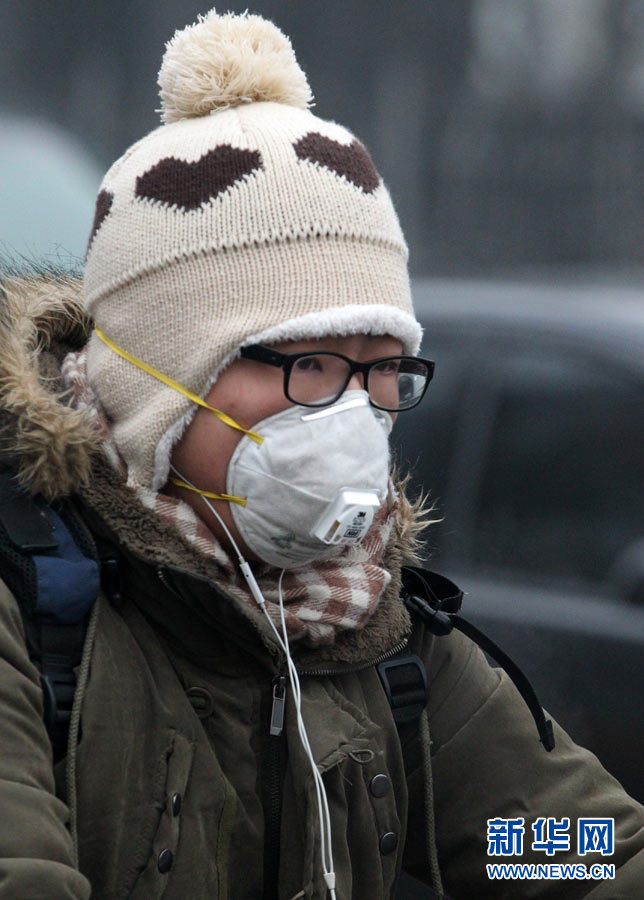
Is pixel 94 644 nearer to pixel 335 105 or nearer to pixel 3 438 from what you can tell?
pixel 3 438

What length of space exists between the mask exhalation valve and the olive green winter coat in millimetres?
158

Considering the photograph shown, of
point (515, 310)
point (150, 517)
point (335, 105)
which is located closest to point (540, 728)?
point (150, 517)

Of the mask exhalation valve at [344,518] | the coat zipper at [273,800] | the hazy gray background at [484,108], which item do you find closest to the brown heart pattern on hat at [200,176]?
the mask exhalation valve at [344,518]

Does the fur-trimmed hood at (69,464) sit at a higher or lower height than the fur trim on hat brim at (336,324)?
lower

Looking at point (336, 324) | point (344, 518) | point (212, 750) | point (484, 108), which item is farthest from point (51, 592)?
point (484, 108)

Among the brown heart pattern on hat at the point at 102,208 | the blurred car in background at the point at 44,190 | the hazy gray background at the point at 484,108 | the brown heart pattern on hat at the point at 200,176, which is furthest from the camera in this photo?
the hazy gray background at the point at 484,108

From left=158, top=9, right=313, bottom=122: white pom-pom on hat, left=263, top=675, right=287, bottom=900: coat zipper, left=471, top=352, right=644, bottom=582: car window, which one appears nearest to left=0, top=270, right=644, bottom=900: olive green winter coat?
left=263, top=675, right=287, bottom=900: coat zipper

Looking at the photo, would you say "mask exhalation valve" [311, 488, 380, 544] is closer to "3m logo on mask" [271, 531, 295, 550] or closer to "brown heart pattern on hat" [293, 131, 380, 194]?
"3m logo on mask" [271, 531, 295, 550]

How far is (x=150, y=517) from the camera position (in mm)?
1803

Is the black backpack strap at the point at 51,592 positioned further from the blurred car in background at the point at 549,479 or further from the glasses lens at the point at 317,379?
the blurred car in background at the point at 549,479

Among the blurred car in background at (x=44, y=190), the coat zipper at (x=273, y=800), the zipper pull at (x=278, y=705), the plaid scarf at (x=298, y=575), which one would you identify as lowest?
the coat zipper at (x=273, y=800)

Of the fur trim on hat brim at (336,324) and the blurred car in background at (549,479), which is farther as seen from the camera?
the blurred car in background at (549,479)

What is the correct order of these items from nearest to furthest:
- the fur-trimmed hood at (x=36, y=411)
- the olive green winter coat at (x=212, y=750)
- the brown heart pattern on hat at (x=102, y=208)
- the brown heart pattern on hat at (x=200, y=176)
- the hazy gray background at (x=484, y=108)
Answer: the olive green winter coat at (x=212, y=750)
the fur-trimmed hood at (x=36, y=411)
the brown heart pattern on hat at (x=200, y=176)
the brown heart pattern on hat at (x=102, y=208)
the hazy gray background at (x=484, y=108)

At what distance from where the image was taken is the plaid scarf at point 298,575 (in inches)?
71.9
